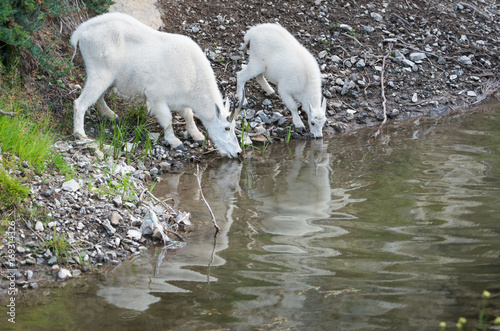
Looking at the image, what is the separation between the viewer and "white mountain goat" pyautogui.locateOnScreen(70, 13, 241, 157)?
8164 millimetres

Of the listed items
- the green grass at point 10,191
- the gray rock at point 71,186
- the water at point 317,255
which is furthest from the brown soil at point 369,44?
the green grass at point 10,191

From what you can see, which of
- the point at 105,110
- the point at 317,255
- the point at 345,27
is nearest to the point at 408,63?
the point at 345,27

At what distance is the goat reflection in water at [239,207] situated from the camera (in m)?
4.93

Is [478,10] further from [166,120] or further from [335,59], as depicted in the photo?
[166,120]

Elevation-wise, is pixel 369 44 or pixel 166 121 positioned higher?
pixel 369 44

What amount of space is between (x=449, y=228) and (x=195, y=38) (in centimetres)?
707

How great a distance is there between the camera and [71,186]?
598 centimetres

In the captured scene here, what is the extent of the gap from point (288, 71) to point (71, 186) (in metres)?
4.70

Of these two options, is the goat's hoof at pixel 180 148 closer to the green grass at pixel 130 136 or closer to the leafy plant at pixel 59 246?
the green grass at pixel 130 136

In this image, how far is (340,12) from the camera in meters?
12.5

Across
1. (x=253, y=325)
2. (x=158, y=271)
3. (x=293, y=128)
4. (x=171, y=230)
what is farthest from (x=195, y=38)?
(x=253, y=325)

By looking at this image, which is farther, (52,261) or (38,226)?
(38,226)

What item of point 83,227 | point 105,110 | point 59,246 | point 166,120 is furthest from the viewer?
point 105,110

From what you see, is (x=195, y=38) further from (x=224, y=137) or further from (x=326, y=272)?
(x=326, y=272)
